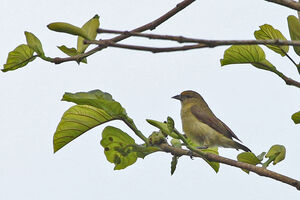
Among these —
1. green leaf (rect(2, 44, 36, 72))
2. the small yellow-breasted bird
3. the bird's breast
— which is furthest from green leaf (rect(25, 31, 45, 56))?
the bird's breast

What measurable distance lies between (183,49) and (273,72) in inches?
38.5

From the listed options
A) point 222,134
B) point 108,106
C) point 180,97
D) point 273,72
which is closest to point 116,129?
point 108,106

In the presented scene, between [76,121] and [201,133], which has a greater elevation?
[201,133]

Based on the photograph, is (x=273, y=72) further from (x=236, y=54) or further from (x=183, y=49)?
(x=183, y=49)

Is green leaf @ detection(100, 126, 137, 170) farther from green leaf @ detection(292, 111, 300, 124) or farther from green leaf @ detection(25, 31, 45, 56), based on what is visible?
green leaf @ detection(292, 111, 300, 124)

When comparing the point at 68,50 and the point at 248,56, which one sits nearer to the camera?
the point at 248,56

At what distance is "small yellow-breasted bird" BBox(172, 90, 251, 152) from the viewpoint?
6.09m

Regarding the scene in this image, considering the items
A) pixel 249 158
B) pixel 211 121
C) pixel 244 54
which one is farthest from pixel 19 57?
pixel 211 121

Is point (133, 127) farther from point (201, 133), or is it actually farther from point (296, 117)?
point (201, 133)

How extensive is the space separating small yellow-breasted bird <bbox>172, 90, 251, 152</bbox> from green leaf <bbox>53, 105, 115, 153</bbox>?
12.1ft

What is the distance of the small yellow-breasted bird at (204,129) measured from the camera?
6088 millimetres

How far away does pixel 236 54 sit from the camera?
2.22 meters

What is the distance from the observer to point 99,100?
1.99 metres

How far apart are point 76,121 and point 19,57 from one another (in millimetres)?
380
